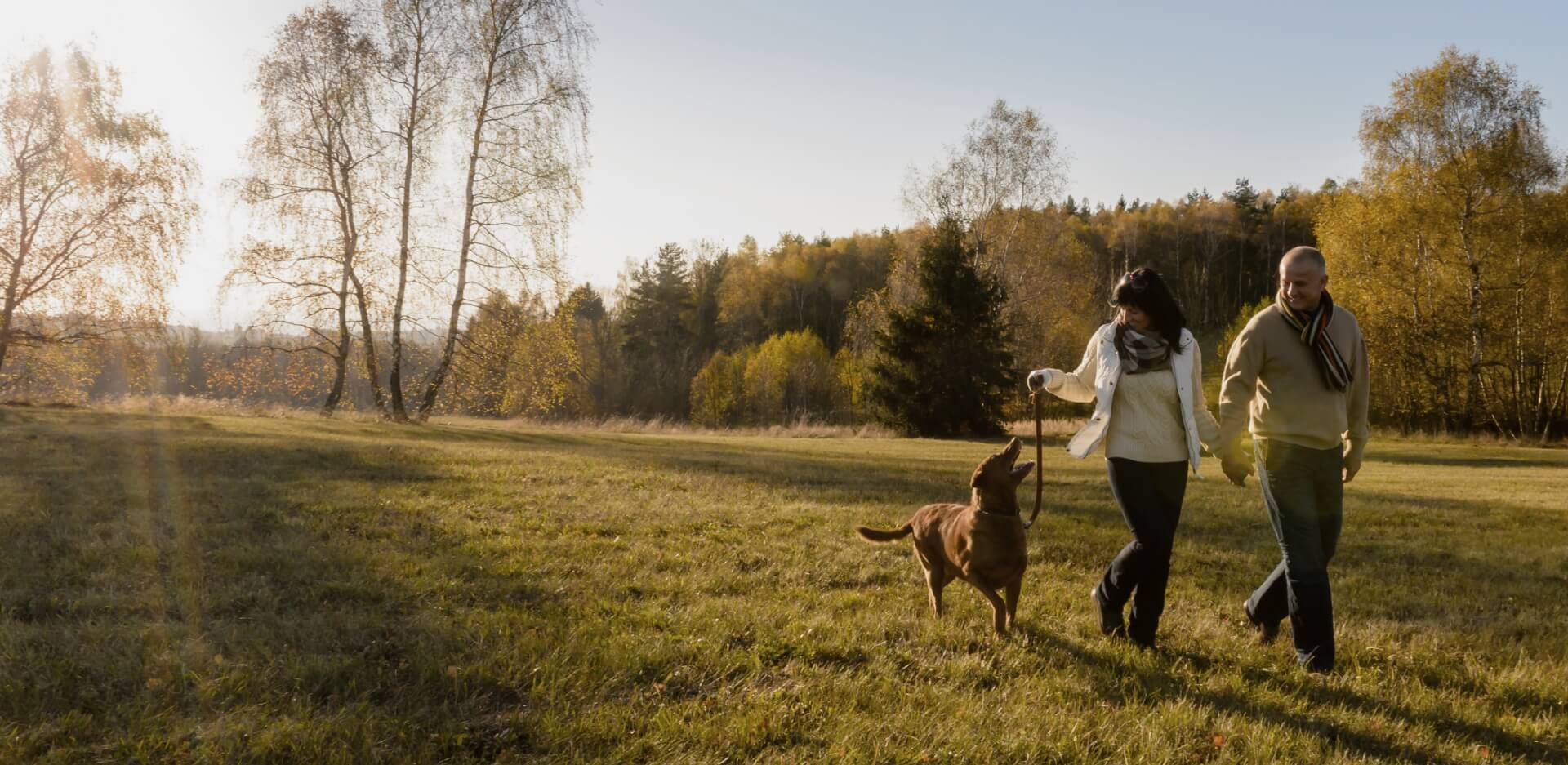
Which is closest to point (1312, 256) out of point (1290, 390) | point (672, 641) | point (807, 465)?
point (1290, 390)

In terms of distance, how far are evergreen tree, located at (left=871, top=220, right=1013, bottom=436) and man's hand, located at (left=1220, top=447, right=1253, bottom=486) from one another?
23455 mm

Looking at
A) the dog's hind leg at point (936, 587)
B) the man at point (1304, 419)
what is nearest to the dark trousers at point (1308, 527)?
the man at point (1304, 419)

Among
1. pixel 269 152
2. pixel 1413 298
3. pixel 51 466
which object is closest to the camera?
pixel 51 466

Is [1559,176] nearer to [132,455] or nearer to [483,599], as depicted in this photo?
[483,599]

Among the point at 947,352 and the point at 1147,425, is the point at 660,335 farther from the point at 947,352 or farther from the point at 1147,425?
the point at 1147,425

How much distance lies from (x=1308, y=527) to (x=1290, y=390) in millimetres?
688

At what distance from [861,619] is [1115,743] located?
5.44 ft

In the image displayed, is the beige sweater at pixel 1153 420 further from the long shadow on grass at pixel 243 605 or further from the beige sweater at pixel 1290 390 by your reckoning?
the long shadow on grass at pixel 243 605

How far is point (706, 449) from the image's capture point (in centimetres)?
1653

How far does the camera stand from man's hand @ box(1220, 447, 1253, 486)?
4203 mm

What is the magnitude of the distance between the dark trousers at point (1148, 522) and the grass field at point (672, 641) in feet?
0.92

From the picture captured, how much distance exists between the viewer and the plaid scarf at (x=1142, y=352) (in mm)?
4223

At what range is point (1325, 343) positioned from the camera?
400cm

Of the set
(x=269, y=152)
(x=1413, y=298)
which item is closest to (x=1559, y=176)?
(x=1413, y=298)
